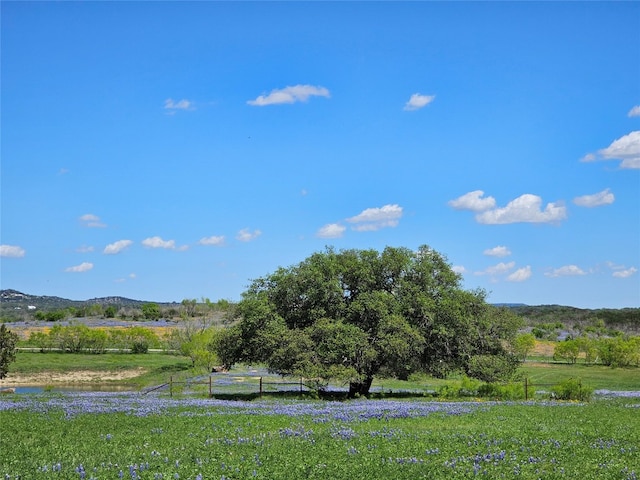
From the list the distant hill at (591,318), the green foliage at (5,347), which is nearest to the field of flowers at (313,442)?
the green foliage at (5,347)

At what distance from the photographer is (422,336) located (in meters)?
35.3

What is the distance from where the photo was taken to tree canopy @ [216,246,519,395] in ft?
112

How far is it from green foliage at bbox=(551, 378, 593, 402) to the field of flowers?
23.0ft

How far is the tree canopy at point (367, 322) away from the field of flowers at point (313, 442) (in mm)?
9539

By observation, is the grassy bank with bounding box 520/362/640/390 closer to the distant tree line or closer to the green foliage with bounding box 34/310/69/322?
the distant tree line

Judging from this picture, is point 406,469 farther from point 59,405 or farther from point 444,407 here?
point 59,405

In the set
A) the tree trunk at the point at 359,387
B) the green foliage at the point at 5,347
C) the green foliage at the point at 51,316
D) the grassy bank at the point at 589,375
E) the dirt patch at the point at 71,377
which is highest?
the green foliage at the point at 51,316

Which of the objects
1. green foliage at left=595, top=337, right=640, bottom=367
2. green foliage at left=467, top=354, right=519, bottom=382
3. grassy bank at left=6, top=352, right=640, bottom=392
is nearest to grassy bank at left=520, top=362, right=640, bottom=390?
grassy bank at left=6, top=352, right=640, bottom=392

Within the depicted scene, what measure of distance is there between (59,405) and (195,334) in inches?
1775

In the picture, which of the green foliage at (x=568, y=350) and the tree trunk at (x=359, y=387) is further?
the green foliage at (x=568, y=350)

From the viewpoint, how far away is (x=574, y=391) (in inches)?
1254

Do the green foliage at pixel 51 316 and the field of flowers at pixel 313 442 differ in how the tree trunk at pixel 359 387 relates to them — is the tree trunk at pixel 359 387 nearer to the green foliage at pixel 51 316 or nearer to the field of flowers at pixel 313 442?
the field of flowers at pixel 313 442

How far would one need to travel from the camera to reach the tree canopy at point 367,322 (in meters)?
34.0

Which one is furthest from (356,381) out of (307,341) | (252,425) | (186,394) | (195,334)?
(195,334)
